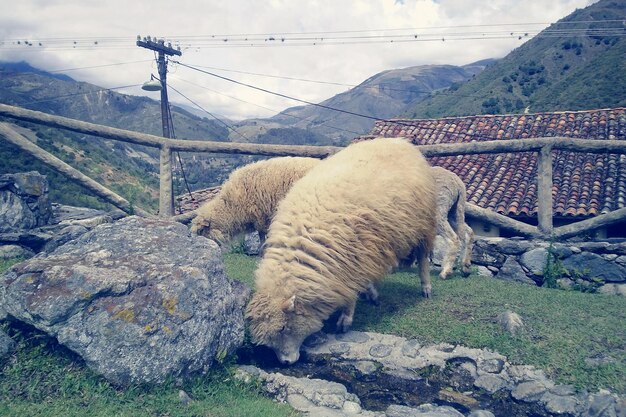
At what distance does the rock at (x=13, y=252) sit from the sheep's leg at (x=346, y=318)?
4.36 m

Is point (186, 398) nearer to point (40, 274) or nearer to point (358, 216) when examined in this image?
point (40, 274)

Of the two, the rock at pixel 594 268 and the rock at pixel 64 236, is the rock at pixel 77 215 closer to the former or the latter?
the rock at pixel 64 236

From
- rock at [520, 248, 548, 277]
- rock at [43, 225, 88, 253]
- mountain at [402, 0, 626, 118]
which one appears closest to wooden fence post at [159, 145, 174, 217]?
rock at [43, 225, 88, 253]

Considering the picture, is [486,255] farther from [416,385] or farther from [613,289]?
[416,385]

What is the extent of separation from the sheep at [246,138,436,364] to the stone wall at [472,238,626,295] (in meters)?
2.31

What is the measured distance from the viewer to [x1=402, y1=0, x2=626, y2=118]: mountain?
48.9 meters

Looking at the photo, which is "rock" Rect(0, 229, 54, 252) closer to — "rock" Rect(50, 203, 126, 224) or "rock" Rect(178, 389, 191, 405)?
"rock" Rect(50, 203, 126, 224)

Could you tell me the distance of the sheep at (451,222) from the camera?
284 inches

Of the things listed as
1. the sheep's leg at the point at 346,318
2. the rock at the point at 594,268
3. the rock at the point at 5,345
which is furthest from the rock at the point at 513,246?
the rock at the point at 5,345

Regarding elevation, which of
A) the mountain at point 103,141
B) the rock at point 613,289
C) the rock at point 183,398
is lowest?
the mountain at point 103,141

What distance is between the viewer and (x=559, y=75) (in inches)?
2813

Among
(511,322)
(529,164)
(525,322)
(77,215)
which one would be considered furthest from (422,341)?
(529,164)

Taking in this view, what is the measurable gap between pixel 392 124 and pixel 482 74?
70897mm

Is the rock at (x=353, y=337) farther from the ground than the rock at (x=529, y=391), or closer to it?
closer to it
